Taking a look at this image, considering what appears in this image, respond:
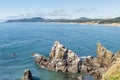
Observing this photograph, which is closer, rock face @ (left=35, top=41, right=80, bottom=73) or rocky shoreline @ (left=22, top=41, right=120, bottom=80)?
rocky shoreline @ (left=22, top=41, right=120, bottom=80)

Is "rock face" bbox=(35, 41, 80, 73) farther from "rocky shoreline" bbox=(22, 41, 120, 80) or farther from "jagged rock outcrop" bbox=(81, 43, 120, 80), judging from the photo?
"jagged rock outcrop" bbox=(81, 43, 120, 80)

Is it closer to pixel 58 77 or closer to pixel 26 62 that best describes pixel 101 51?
pixel 58 77

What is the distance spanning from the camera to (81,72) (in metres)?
69.2

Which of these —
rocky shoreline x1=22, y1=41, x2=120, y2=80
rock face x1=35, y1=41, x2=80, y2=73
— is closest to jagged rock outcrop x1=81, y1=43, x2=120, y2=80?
rocky shoreline x1=22, y1=41, x2=120, y2=80

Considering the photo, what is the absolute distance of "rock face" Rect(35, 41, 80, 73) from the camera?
231 ft

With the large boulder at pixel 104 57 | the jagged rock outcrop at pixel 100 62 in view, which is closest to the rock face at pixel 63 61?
the jagged rock outcrop at pixel 100 62

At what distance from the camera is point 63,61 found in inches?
2832

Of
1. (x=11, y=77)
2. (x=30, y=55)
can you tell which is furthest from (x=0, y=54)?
(x=11, y=77)

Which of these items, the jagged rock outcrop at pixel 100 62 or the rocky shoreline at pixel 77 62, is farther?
the rocky shoreline at pixel 77 62

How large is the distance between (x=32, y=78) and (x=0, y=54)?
38.5 m

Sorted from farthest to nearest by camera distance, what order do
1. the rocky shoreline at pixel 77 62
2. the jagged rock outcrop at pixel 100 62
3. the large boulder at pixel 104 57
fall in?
the large boulder at pixel 104 57, the rocky shoreline at pixel 77 62, the jagged rock outcrop at pixel 100 62

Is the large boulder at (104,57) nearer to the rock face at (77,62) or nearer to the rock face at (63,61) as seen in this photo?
the rock face at (77,62)

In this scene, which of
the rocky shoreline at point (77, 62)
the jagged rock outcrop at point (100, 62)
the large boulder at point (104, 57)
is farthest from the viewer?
the large boulder at point (104, 57)

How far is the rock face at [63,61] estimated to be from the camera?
70438 mm
